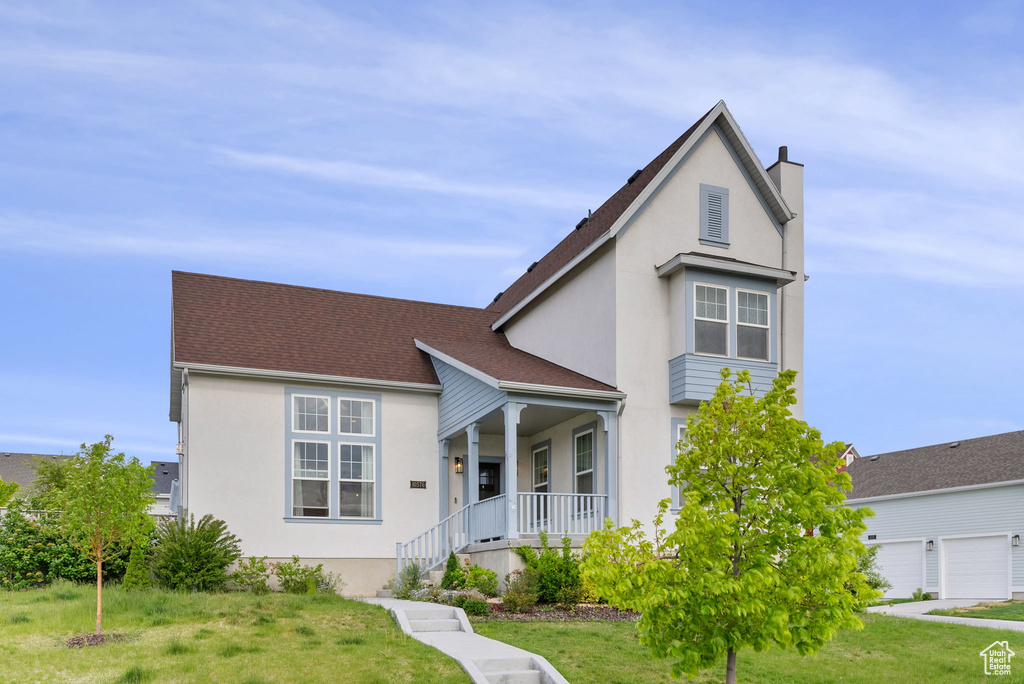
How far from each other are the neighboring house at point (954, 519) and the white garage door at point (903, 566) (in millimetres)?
35

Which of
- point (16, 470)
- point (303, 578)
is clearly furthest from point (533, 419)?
point (16, 470)

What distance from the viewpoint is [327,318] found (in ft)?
73.2

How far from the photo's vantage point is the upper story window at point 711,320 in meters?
18.7

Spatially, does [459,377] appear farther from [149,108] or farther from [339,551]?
[149,108]

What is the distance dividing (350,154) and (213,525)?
960cm

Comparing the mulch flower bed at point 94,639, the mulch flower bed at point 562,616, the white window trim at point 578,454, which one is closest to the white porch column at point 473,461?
the white window trim at point 578,454

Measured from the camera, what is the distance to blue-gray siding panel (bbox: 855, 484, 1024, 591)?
1117 inches

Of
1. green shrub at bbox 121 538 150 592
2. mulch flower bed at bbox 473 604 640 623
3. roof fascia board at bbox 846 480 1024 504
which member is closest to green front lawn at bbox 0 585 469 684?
green shrub at bbox 121 538 150 592

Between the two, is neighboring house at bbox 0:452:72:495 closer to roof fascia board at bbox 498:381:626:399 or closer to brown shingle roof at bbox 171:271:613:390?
brown shingle roof at bbox 171:271:613:390

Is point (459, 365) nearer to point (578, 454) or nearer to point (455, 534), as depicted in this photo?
point (578, 454)

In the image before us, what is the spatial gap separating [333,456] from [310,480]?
27.9 inches

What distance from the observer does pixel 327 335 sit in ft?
70.5

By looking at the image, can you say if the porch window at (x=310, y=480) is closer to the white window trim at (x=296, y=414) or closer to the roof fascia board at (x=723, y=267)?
the white window trim at (x=296, y=414)

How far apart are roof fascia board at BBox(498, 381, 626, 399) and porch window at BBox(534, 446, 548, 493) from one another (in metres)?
3.80
